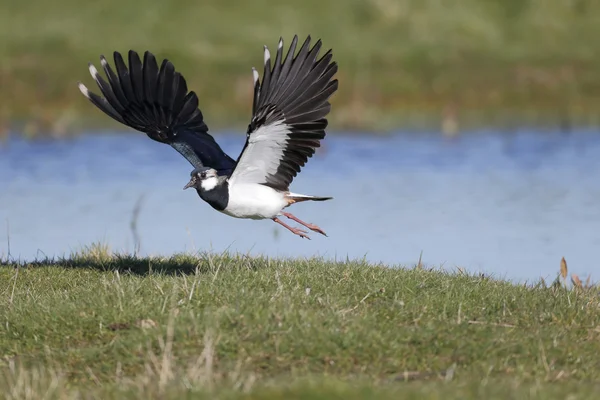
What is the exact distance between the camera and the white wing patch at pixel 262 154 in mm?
9586

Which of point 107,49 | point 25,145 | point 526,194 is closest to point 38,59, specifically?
Result: point 107,49

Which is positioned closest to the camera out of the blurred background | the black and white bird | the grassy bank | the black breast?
the black and white bird

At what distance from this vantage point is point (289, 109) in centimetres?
955

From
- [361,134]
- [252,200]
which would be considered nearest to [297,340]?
[252,200]

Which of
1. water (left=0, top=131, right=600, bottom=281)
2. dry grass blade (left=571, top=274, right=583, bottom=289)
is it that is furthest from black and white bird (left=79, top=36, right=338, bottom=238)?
dry grass blade (left=571, top=274, right=583, bottom=289)

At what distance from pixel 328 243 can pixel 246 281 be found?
729 centimetres

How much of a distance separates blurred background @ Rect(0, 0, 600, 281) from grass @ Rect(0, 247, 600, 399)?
267 centimetres

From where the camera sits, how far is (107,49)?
40031 mm

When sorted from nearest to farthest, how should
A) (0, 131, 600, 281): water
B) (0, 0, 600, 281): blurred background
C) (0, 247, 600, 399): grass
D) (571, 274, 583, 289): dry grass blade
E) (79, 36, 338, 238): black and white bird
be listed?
1. (0, 247, 600, 399): grass
2. (79, 36, 338, 238): black and white bird
3. (571, 274, 583, 289): dry grass blade
4. (0, 131, 600, 281): water
5. (0, 0, 600, 281): blurred background

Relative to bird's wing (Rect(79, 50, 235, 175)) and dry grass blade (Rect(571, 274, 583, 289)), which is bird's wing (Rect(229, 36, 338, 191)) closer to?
bird's wing (Rect(79, 50, 235, 175))

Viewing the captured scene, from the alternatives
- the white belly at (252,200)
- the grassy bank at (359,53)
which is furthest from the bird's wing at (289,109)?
the grassy bank at (359,53)

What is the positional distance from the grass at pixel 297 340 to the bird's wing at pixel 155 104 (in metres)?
2.24

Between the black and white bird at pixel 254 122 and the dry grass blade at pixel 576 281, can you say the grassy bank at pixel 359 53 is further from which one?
the dry grass blade at pixel 576 281

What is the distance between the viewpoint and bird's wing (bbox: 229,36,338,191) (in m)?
9.41
